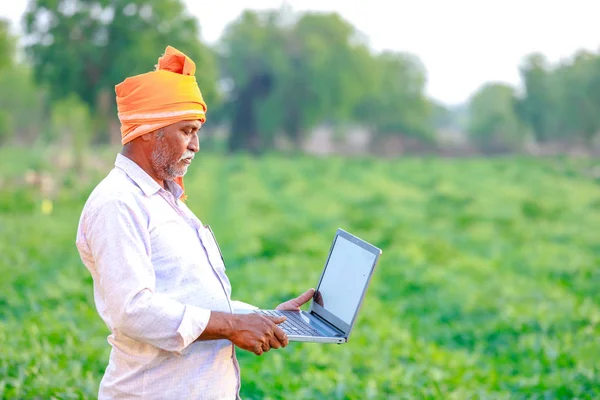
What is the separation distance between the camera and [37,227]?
13.4 metres

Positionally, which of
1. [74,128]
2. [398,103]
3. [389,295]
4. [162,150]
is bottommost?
[74,128]

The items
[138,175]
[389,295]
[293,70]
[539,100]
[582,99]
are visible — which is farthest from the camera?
[539,100]

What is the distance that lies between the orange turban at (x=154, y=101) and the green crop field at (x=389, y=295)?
273cm

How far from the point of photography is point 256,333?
8.36ft

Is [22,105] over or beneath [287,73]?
beneath

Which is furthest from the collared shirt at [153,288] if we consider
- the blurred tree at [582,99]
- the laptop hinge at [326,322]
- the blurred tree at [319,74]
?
the blurred tree at [582,99]

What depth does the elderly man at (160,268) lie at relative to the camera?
2.42m

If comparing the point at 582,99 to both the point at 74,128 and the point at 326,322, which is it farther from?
the point at 326,322

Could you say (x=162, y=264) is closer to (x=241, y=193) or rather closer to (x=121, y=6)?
(x=241, y=193)

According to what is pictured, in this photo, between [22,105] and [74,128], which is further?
[22,105]

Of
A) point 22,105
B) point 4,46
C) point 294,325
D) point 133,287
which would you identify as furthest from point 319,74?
point 133,287

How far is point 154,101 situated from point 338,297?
40.4 inches

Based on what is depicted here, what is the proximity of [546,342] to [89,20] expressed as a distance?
103ft

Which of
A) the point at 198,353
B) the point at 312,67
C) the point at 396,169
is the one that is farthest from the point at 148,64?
the point at 198,353
